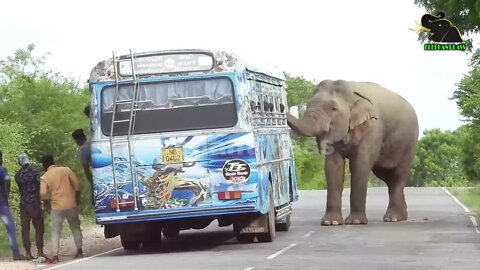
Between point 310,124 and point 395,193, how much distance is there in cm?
387

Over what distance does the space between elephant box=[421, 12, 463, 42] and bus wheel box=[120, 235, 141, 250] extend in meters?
6.97

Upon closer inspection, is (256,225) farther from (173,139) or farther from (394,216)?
(394,216)

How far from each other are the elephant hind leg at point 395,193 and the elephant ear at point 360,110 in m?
2.54

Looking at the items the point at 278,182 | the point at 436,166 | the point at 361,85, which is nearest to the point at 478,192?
the point at 361,85

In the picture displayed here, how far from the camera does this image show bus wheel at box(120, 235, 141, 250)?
19.7 m

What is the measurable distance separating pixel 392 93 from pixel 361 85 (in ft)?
5.70

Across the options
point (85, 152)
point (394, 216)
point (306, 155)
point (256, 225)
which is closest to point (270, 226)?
point (256, 225)

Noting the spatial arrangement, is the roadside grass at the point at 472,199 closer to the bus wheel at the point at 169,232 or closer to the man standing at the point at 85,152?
the bus wheel at the point at 169,232

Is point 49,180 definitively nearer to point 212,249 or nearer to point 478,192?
point 212,249

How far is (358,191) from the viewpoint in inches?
971

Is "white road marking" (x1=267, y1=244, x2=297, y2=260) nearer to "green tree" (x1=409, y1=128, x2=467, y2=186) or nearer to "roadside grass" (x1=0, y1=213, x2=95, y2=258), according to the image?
"roadside grass" (x1=0, y1=213, x2=95, y2=258)

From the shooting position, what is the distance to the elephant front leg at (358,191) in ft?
80.9

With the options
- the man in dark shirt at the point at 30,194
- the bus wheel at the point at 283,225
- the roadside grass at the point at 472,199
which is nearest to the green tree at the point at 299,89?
the roadside grass at the point at 472,199

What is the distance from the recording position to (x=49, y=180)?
18.3 m
